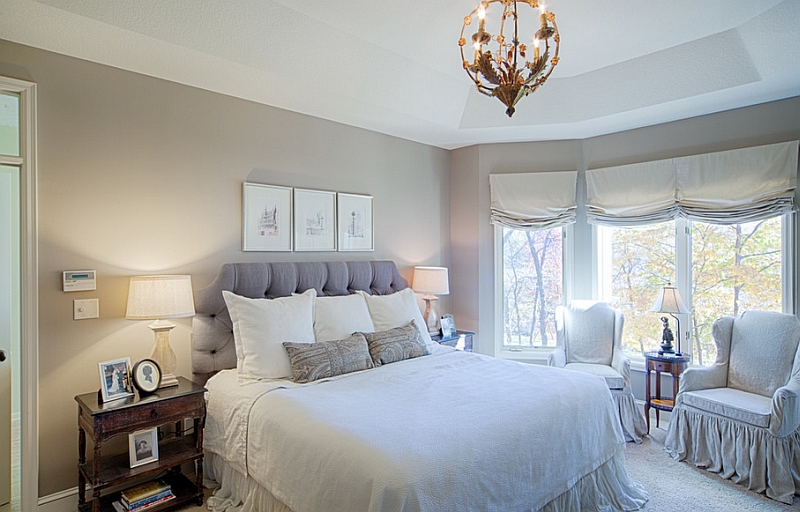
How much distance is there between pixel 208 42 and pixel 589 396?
3.02 metres

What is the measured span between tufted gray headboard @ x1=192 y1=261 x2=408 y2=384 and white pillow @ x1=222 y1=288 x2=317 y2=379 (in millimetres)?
192

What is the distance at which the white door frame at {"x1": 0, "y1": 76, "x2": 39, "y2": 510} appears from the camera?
244 cm

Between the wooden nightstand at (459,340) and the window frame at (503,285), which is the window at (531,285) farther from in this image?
the wooden nightstand at (459,340)

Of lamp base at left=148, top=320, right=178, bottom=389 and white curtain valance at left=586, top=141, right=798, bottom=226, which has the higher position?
white curtain valance at left=586, top=141, right=798, bottom=226

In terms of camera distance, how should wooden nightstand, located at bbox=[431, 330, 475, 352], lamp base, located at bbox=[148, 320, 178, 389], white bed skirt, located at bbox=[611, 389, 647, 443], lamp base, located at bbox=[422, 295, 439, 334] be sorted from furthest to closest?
lamp base, located at bbox=[422, 295, 439, 334] → wooden nightstand, located at bbox=[431, 330, 475, 352] → white bed skirt, located at bbox=[611, 389, 647, 443] → lamp base, located at bbox=[148, 320, 178, 389]

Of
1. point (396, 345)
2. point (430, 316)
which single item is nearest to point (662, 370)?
point (430, 316)

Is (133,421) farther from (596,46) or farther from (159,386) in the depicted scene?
(596,46)

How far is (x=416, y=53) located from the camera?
337 cm

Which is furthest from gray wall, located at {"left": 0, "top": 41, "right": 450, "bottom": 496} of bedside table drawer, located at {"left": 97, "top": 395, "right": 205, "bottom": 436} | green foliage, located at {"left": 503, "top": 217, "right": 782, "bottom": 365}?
green foliage, located at {"left": 503, "top": 217, "right": 782, "bottom": 365}

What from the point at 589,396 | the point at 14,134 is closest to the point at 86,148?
the point at 14,134

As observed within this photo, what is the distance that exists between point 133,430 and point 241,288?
1116 mm

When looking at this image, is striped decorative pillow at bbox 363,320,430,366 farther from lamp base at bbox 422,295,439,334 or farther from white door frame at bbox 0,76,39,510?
white door frame at bbox 0,76,39,510

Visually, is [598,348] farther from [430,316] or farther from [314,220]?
[314,220]

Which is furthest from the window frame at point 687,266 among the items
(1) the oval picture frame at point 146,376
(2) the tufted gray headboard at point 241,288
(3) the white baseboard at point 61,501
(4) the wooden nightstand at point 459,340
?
(3) the white baseboard at point 61,501
